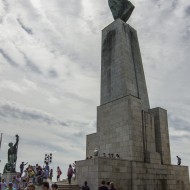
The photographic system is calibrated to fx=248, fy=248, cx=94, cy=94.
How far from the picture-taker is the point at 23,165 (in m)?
24.5

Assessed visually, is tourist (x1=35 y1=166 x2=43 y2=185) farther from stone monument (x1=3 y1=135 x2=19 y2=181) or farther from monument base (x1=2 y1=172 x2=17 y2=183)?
stone monument (x1=3 y1=135 x2=19 y2=181)

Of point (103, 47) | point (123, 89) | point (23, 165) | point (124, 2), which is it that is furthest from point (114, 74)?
point (23, 165)

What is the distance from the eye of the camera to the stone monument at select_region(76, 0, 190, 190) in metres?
16.6

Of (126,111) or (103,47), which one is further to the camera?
(103,47)

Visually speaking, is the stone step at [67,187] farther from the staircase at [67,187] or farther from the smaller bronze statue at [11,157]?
the smaller bronze statue at [11,157]

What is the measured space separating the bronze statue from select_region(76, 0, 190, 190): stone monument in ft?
2.92

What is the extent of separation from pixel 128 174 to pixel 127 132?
317cm

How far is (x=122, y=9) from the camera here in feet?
83.7

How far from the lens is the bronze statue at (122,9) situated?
25377 mm

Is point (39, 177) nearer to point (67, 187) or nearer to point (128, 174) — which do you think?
point (67, 187)

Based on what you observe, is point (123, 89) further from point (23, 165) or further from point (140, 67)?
point (23, 165)

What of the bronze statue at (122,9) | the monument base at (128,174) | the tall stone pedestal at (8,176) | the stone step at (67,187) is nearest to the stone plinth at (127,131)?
the monument base at (128,174)

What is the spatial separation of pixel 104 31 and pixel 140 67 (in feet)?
18.1

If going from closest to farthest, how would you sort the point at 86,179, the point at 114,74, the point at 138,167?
the point at 86,179 < the point at 138,167 < the point at 114,74
